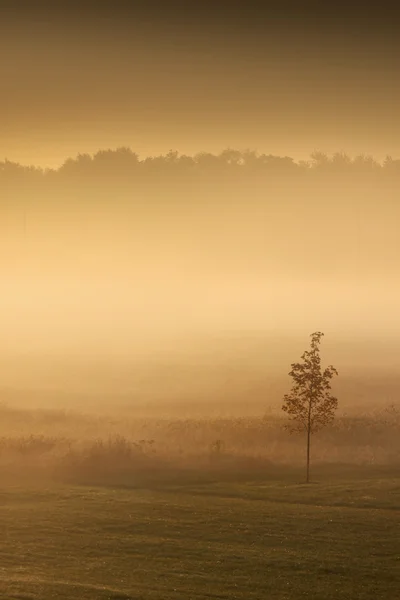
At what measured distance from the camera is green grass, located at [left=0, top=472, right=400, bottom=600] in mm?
51719

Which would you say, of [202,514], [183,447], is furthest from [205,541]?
[183,447]

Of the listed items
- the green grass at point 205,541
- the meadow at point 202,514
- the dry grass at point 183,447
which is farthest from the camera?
the dry grass at point 183,447

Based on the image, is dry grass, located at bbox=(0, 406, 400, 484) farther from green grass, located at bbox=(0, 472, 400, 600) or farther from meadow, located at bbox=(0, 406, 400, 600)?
green grass, located at bbox=(0, 472, 400, 600)

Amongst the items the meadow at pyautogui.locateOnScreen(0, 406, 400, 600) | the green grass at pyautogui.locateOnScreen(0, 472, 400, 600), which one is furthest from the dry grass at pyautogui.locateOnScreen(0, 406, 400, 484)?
the green grass at pyautogui.locateOnScreen(0, 472, 400, 600)

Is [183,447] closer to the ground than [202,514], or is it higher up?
higher up

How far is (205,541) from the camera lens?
60.7 m

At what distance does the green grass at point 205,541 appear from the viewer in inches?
2036

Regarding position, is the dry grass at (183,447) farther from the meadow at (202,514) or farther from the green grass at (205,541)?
the green grass at (205,541)

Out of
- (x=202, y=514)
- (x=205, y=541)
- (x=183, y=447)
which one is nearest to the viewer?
(x=205, y=541)

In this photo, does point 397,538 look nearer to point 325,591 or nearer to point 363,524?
point 363,524

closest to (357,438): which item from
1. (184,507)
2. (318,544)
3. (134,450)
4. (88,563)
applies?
(134,450)

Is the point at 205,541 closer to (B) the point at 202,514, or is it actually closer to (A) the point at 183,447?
(B) the point at 202,514

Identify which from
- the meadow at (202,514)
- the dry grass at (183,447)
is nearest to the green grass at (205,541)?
the meadow at (202,514)

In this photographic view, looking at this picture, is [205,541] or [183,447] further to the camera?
[183,447]
